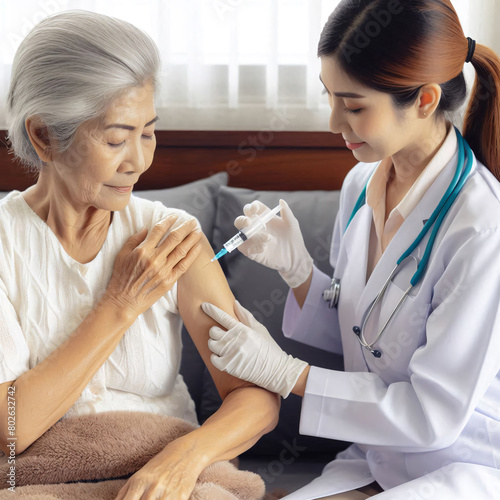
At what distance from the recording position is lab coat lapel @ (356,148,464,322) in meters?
1.35

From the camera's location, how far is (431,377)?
1216 mm

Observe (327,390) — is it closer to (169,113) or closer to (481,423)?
(481,423)

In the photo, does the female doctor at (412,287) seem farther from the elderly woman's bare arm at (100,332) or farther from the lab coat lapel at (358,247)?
the elderly woman's bare arm at (100,332)

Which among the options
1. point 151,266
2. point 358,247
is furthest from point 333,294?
point 151,266

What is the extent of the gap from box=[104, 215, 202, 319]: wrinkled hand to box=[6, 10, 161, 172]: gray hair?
274 mm

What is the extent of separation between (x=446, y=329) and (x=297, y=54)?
130cm

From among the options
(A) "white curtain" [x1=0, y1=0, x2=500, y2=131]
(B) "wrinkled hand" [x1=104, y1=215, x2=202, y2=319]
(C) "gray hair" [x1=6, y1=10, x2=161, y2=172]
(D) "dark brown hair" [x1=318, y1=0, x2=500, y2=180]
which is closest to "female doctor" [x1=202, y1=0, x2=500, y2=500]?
(D) "dark brown hair" [x1=318, y1=0, x2=500, y2=180]

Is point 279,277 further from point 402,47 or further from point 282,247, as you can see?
point 402,47

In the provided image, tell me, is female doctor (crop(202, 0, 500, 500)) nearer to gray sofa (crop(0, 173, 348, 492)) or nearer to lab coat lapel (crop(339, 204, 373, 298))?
lab coat lapel (crop(339, 204, 373, 298))

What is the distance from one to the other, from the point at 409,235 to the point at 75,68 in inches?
32.1

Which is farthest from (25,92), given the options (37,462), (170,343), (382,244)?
(382,244)

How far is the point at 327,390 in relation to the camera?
134cm

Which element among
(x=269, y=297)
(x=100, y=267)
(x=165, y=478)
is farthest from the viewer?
(x=269, y=297)

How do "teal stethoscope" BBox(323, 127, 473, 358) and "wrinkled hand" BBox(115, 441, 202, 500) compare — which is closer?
"wrinkled hand" BBox(115, 441, 202, 500)
